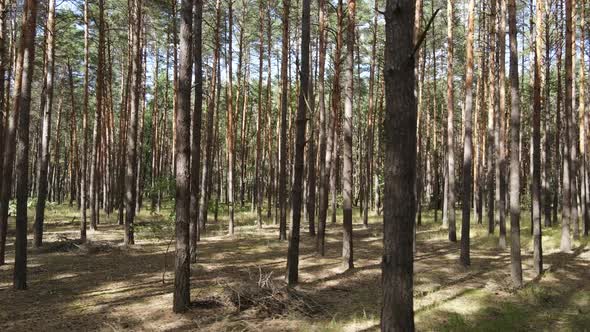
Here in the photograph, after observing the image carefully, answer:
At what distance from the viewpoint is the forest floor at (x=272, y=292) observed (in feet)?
23.5

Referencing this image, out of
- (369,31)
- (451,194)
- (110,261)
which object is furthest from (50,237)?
(369,31)

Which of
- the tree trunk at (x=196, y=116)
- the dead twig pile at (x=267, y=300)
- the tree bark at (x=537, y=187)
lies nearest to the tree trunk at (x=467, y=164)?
the tree bark at (x=537, y=187)

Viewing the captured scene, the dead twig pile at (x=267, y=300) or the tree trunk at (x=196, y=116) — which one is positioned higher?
the tree trunk at (x=196, y=116)

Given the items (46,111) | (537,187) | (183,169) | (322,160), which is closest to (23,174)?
(183,169)

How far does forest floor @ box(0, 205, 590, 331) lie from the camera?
7.18 meters

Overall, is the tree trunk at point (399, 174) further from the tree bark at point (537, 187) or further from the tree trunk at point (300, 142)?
the tree bark at point (537, 187)

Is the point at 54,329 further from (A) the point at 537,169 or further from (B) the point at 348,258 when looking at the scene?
(A) the point at 537,169

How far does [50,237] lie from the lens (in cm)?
1711

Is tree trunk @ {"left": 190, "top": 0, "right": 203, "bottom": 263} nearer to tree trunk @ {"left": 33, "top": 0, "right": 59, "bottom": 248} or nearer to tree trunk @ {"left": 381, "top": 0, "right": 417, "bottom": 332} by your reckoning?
tree trunk @ {"left": 33, "top": 0, "right": 59, "bottom": 248}

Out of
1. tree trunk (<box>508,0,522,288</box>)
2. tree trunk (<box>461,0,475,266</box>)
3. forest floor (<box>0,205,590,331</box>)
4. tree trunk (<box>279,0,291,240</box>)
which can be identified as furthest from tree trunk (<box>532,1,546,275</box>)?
tree trunk (<box>279,0,291,240</box>)

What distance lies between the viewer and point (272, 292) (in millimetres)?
7812

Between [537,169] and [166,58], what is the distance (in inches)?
859

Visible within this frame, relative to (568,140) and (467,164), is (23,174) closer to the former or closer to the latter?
(467,164)

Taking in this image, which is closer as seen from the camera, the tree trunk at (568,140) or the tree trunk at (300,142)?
the tree trunk at (300,142)
